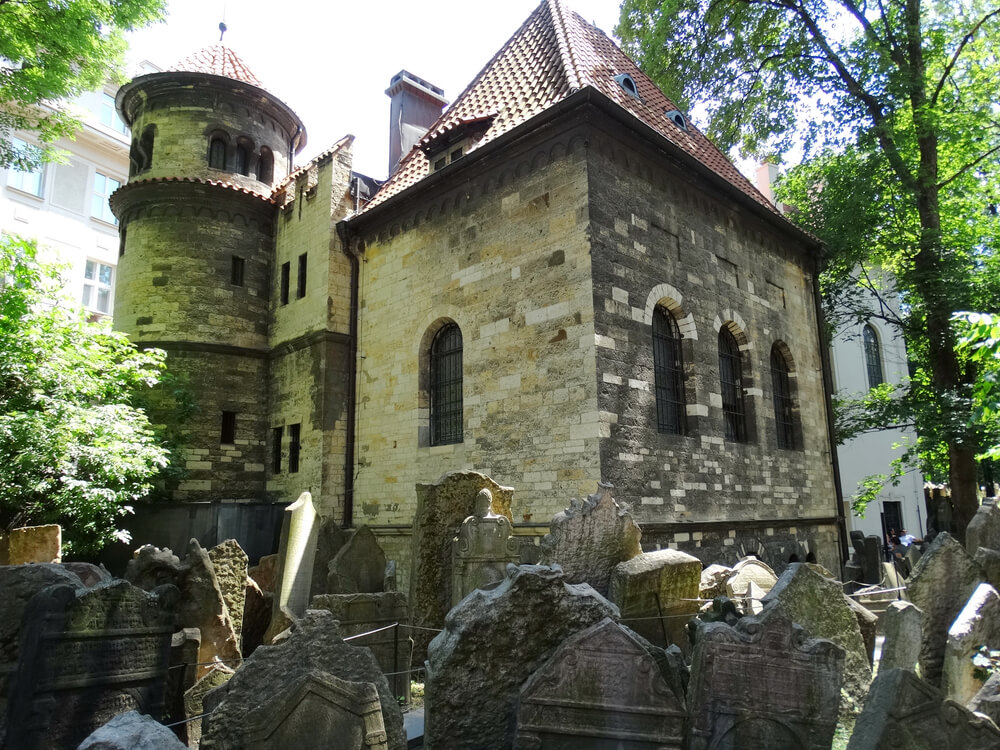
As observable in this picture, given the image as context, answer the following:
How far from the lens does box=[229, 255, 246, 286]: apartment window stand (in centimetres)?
1511

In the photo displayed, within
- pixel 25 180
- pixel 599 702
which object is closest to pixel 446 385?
pixel 599 702

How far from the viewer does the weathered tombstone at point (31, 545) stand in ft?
29.4

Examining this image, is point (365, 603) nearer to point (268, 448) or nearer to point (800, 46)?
point (268, 448)

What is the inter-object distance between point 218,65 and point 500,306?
408 inches

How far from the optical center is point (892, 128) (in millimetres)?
13859

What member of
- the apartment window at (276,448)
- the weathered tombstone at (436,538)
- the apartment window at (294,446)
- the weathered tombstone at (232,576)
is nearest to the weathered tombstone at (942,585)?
the weathered tombstone at (436,538)

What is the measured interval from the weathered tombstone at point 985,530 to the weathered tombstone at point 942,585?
1.91 meters

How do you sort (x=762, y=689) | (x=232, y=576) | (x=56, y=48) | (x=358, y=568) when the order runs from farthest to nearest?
(x=56, y=48) → (x=358, y=568) → (x=232, y=576) → (x=762, y=689)

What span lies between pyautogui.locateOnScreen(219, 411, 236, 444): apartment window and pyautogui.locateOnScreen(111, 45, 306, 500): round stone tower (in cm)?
3

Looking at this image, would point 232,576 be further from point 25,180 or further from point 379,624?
point 25,180

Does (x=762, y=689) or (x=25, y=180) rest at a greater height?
(x=25, y=180)

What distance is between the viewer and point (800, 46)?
51.0 feet

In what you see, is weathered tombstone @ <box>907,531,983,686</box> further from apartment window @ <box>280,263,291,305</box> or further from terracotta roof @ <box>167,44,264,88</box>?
terracotta roof @ <box>167,44,264,88</box>

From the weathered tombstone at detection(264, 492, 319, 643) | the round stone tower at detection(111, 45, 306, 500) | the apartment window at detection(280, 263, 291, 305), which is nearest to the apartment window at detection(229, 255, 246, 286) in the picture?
the round stone tower at detection(111, 45, 306, 500)
